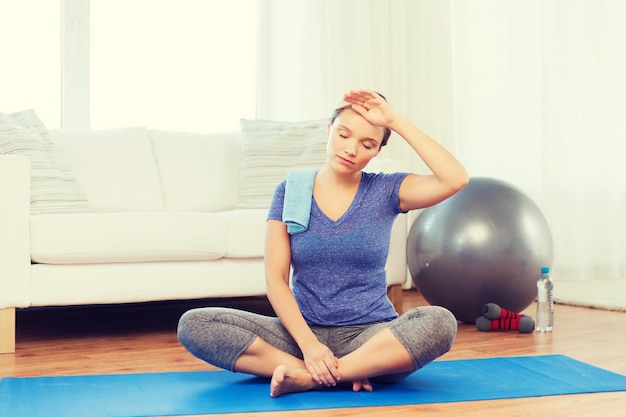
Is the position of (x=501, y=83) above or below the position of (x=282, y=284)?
above

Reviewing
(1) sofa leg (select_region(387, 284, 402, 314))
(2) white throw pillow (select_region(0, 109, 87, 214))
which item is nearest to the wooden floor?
(1) sofa leg (select_region(387, 284, 402, 314))

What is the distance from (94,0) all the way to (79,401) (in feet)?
9.50

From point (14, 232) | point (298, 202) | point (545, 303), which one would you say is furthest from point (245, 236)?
point (545, 303)

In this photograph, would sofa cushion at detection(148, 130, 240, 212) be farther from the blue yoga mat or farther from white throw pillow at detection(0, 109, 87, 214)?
the blue yoga mat

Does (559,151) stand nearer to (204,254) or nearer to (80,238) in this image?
(204,254)

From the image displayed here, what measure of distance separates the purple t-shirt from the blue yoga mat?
186 mm

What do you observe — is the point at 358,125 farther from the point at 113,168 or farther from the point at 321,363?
the point at 113,168

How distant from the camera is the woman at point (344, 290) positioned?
1.99 m

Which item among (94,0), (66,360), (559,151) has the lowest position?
(66,360)

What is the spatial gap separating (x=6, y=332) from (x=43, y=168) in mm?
792

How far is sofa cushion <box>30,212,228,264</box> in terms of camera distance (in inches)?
112

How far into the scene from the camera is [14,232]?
2766 millimetres

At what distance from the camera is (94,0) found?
14.4 feet

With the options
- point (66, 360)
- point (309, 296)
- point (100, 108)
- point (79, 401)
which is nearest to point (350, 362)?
point (309, 296)
